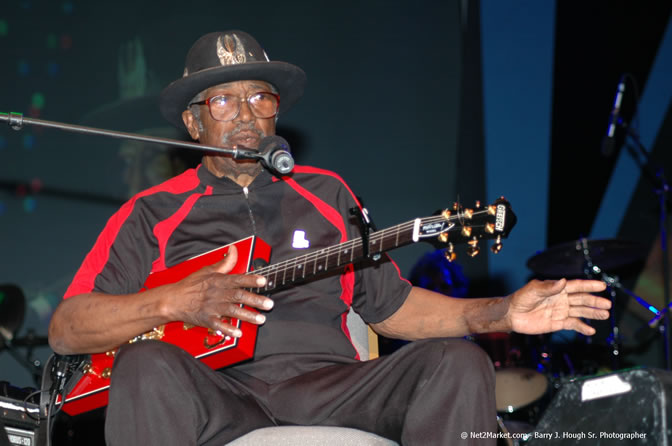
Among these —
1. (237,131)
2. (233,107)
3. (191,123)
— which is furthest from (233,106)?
(191,123)

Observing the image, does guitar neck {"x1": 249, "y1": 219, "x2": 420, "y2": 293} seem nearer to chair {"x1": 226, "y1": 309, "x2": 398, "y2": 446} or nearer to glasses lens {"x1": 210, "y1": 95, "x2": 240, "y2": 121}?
chair {"x1": 226, "y1": 309, "x2": 398, "y2": 446}

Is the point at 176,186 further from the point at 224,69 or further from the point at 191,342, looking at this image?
the point at 191,342

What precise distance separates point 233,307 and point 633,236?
525 centimetres

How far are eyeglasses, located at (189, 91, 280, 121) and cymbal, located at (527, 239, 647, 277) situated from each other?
2934 mm

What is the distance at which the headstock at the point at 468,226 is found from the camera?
2.16m

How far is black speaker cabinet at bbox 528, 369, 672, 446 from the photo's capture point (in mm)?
1280

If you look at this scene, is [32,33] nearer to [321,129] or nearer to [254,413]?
[321,129]

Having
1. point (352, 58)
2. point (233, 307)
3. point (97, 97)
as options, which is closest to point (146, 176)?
point (97, 97)

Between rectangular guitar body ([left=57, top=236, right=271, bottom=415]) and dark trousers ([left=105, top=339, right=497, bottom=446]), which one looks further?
rectangular guitar body ([left=57, top=236, right=271, bottom=415])

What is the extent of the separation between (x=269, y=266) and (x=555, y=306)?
0.95 m

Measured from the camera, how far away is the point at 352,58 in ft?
19.1

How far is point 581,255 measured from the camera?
5.31 metres

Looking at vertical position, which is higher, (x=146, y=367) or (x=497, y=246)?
(x=497, y=246)

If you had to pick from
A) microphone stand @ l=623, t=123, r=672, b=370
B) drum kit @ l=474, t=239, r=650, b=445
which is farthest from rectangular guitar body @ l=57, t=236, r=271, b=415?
microphone stand @ l=623, t=123, r=672, b=370
